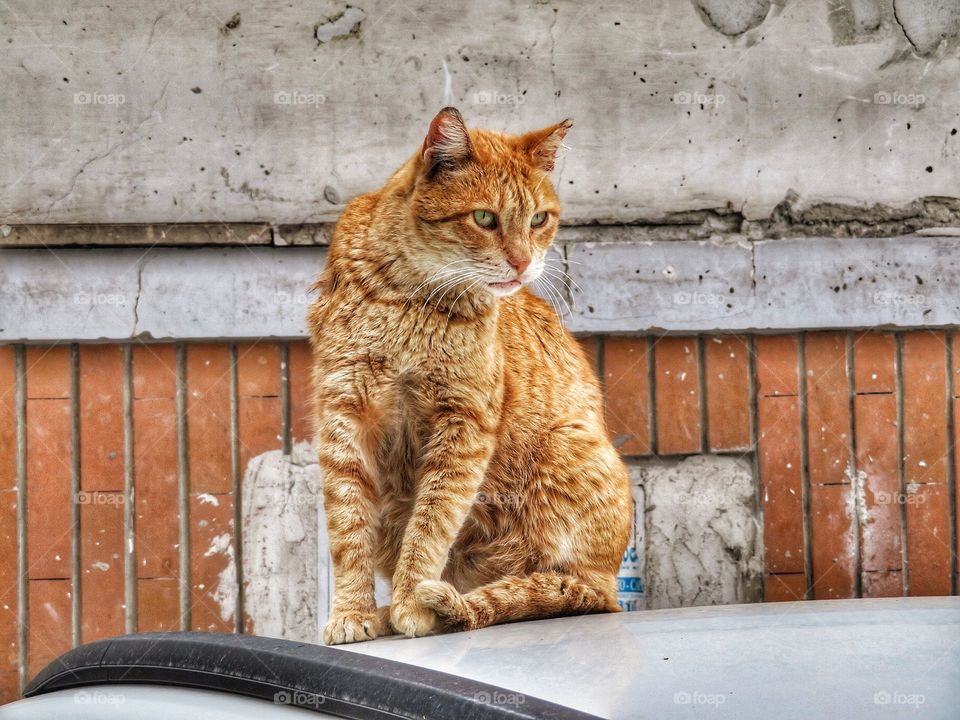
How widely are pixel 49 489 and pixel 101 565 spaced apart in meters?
0.30

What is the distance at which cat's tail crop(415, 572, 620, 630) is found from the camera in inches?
67.6

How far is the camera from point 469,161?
1945 millimetres

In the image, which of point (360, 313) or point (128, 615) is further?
point (128, 615)

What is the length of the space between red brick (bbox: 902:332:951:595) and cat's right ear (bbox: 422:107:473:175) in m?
1.90

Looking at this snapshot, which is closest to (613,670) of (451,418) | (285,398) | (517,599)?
(517,599)

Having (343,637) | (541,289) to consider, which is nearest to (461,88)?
(541,289)

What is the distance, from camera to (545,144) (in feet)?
6.69

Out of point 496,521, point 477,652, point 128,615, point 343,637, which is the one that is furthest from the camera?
point 128,615

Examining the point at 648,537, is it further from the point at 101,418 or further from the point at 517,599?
the point at 101,418

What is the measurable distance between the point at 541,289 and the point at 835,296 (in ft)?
3.20

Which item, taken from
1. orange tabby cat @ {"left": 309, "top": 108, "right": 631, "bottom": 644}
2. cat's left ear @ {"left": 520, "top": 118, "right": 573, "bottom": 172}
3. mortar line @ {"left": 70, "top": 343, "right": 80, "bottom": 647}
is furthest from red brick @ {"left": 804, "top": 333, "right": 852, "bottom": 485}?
mortar line @ {"left": 70, "top": 343, "right": 80, "bottom": 647}

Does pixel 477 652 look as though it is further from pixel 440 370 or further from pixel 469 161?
pixel 469 161

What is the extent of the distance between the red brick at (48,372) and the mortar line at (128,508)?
0.19 m

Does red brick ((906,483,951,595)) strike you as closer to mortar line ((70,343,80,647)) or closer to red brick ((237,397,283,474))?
red brick ((237,397,283,474))
